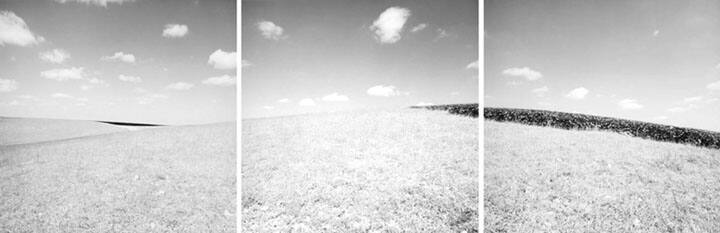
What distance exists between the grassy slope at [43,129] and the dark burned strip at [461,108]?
5780 millimetres

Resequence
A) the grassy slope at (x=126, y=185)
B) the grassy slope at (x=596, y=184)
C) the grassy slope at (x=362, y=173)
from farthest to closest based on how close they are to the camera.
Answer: the grassy slope at (x=126, y=185) → the grassy slope at (x=362, y=173) → the grassy slope at (x=596, y=184)

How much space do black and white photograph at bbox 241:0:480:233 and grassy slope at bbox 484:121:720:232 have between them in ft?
1.44

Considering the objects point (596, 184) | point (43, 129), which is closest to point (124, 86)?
point (43, 129)

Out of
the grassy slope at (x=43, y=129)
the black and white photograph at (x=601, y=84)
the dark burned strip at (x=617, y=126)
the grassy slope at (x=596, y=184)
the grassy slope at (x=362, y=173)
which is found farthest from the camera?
the grassy slope at (x=43, y=129)

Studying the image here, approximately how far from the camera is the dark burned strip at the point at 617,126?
5195mm

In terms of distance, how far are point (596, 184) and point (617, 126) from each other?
1.93 m

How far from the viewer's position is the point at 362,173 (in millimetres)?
4395

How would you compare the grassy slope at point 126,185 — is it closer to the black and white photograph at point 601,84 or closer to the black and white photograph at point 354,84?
the black and white photograph at point 354,84

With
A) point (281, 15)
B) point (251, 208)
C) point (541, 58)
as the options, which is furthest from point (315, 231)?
point (541, 58)

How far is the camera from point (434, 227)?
12.1 feet

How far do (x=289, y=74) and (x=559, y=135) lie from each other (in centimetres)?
408

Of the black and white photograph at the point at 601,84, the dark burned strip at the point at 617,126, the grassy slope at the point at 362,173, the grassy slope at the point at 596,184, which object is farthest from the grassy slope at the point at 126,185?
the dark burned strip at the point at 617,126

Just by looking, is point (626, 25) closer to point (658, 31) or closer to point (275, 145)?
point (658, 31)

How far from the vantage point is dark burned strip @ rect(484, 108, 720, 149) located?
520cm
